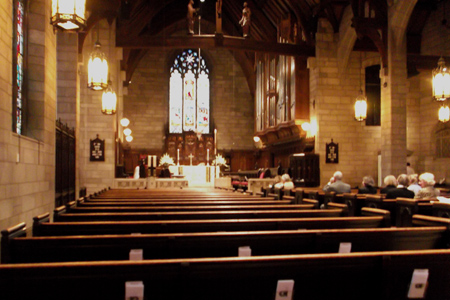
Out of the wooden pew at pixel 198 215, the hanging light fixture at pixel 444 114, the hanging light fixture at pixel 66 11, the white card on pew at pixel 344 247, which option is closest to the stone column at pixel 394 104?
the hanging light fixture at pixel 444 114

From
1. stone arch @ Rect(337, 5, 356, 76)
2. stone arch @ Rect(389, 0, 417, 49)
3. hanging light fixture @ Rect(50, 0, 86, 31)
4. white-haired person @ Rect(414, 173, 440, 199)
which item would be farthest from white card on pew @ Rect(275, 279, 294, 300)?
stone arch @ Rect(337, 5, 356, 76)

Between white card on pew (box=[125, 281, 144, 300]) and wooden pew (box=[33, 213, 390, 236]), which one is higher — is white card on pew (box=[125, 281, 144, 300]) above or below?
below

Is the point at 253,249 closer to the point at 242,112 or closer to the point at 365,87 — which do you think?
the point at 365,87

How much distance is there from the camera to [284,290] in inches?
79.0

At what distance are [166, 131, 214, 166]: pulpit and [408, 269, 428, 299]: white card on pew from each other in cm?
2151

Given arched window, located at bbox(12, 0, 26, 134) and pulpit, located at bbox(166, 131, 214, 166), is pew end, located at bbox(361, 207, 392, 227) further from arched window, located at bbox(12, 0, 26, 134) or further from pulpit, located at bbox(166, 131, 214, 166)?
pulpit, located at bbox(166, 131, 214, 166)

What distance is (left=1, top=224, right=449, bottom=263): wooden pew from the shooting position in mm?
2572

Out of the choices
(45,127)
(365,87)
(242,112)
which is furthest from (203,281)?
(242,112)

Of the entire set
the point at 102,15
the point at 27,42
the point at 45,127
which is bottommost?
the point at 45,127

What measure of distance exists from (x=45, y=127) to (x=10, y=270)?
5160 millimetres

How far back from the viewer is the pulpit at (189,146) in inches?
935

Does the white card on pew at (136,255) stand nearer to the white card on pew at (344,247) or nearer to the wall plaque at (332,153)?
the white card on pew at (344,247)

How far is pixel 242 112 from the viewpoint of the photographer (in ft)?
81.3

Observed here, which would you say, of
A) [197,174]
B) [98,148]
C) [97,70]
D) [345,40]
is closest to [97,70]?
[97,70]
